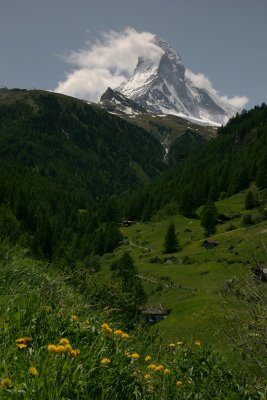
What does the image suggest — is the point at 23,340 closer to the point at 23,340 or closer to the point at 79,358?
the point at 23,340

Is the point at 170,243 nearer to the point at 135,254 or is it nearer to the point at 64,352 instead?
the point at 135,254

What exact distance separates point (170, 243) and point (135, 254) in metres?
10.3

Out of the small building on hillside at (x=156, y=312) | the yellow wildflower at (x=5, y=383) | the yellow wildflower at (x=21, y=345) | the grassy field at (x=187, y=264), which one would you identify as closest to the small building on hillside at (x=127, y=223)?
the grassy field at (x=187, y=264)

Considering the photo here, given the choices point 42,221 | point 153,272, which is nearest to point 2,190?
point 42,221

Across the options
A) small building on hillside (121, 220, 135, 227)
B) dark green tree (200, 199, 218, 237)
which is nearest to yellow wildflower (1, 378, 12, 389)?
dark green tree (200, 199, 218, 237)

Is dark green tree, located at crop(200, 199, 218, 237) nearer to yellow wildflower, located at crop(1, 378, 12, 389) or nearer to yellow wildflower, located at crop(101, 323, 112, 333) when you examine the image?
yellow wildflower, located at crop(101, 323, 112, 333)

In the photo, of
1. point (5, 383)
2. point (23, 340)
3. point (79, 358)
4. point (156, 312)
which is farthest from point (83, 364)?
point (156, 312)

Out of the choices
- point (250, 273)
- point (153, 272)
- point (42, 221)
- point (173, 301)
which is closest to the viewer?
point (250, 273)

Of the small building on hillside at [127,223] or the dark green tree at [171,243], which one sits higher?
the dark green tree at [171,243]

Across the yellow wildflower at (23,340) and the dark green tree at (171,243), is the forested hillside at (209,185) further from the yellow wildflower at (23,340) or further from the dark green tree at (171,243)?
the yellow wildflower at (23,340)

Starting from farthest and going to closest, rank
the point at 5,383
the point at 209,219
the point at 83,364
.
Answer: the point at 209,219 < the point at 83,364 < the point at 5,383

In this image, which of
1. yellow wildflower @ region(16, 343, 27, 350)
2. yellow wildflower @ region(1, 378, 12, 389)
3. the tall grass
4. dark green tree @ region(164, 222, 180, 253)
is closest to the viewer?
yellow wildflower @ region(1, 378, 12, 389)

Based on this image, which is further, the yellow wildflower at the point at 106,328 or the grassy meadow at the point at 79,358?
the yellow wildflower at the point at 106,328

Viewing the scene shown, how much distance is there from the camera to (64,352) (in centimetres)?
506
